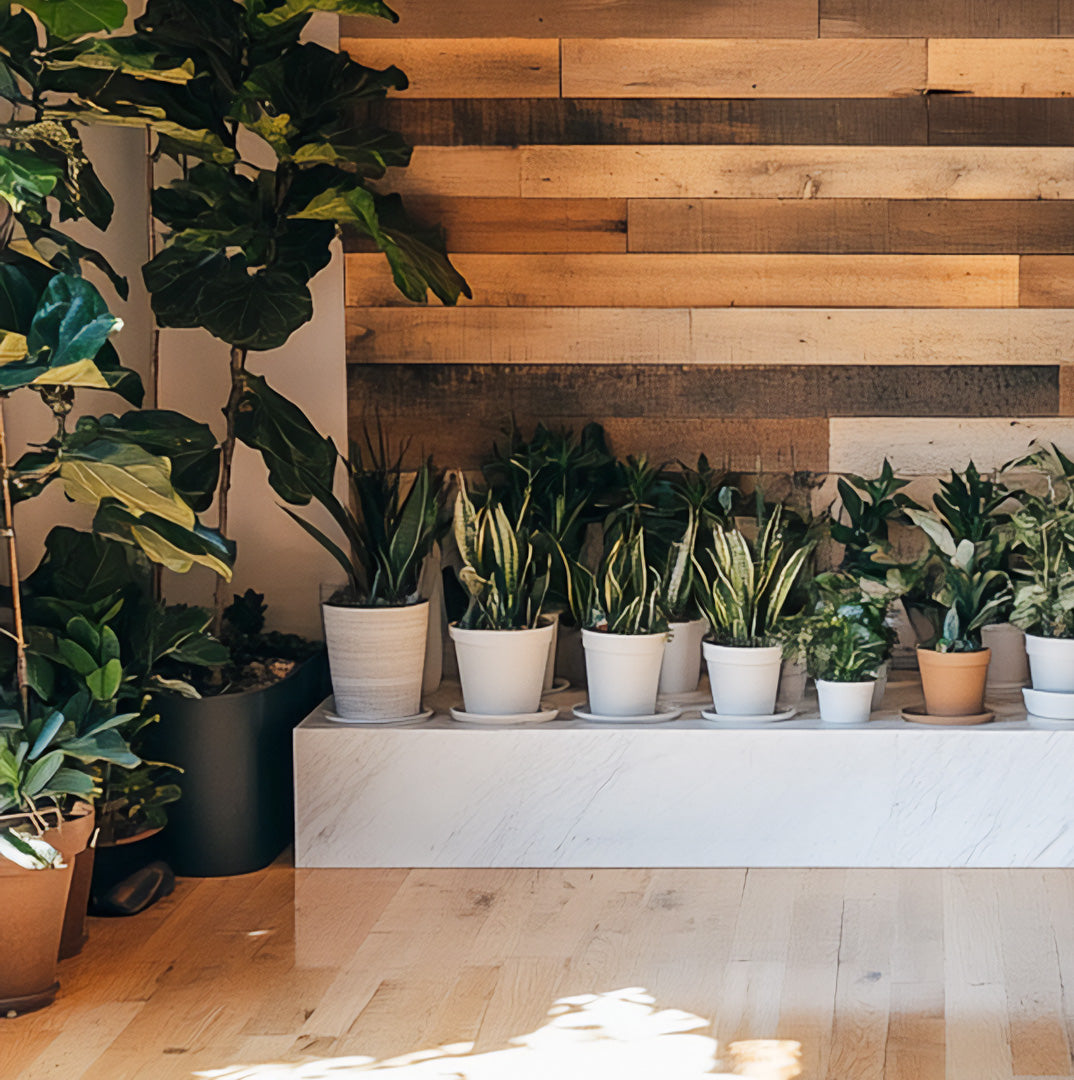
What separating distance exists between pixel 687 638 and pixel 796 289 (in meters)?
0.96

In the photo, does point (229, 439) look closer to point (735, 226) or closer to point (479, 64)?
point (479, 64)

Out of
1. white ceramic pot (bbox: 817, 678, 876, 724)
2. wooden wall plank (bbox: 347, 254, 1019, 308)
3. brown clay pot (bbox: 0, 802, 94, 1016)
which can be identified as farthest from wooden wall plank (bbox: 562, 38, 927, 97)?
brown clay pot (bbox: 0, 802, 94, 1016)

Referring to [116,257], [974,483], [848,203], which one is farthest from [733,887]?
[116,257]

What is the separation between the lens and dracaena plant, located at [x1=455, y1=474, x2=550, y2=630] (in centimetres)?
327

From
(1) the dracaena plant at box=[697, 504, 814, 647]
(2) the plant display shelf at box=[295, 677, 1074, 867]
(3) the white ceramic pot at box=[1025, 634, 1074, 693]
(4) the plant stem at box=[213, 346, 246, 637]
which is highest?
(4) the plant stem at box=[213, 346, 246, 637]

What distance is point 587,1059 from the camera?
227 centimetres

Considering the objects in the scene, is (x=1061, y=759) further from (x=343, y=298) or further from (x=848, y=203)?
(x=343, y=298)

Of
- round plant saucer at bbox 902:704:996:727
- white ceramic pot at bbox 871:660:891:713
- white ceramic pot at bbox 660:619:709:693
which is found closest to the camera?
round plant saucer at bbox 902:704:996:727

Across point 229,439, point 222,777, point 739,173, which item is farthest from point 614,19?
point 222,777

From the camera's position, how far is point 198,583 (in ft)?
12.3

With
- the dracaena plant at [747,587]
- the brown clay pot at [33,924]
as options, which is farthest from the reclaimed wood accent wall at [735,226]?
the brown clay pot at [33,924]

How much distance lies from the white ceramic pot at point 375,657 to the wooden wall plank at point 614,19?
59.5 inches

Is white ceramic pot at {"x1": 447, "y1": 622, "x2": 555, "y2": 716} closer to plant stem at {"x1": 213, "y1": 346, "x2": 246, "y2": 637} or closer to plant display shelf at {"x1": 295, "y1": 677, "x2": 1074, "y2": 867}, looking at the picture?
plant display shelf at {"x1": 295, "y1": 677, "x2": 1074, "y2": 867}

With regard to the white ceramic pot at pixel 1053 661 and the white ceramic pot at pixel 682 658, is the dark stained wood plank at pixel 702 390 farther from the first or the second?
the white ceramic pot at pixel 1053 661
